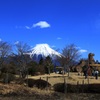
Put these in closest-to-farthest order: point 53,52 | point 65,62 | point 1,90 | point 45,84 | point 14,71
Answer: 1. point 1,90
2. point 45,84
3. point 14,71
4. point 65,62
5. point 53,52

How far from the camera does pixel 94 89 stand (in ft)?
91.7

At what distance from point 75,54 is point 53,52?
70.9ft

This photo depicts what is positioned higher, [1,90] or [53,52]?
[53,52]

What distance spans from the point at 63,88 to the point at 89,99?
6.48m

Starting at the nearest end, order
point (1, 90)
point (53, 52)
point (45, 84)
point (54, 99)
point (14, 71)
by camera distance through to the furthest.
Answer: point (54, 99) < point (1, 90) < point (45, 84) < point (14, 71) < point (53, 52)

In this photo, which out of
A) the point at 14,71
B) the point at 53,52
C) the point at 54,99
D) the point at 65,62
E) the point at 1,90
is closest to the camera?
the point at 54,99

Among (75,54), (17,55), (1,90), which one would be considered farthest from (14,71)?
(1,90)

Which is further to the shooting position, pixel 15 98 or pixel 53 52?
pixel 53 52

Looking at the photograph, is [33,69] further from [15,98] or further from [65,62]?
[15,98]

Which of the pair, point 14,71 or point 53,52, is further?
point 53,52

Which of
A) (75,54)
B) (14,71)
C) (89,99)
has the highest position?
(75,54)

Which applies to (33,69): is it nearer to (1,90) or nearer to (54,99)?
(1,90)

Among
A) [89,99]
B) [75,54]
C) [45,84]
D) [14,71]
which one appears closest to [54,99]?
[89,99]

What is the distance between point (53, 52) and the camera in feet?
344
